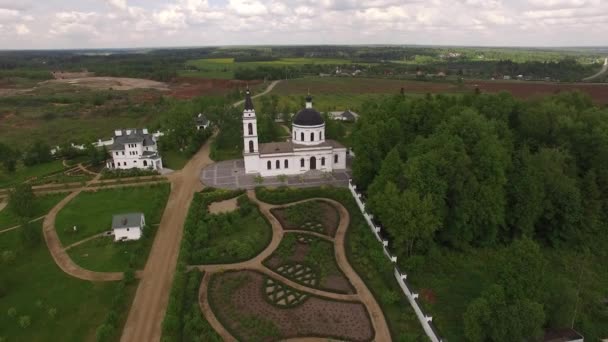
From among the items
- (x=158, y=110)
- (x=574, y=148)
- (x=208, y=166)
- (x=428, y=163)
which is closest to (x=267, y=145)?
(x=208, y=166)

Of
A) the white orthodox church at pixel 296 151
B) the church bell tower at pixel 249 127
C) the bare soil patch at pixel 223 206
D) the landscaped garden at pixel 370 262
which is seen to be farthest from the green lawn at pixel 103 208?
the white orthodox church at pixel 296 151

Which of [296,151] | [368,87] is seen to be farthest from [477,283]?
[368,87]

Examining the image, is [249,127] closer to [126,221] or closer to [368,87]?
[126,221]

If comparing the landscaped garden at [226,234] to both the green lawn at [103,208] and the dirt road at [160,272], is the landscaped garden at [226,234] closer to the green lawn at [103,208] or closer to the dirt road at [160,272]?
the dirt road at [160,272]

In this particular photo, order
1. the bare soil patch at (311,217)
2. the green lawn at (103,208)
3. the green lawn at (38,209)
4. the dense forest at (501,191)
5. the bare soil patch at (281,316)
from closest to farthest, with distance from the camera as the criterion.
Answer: the bare soil patch at (281,316)
the dense forest at (501,191)
the bare soil patch at (311,217)
the green lawn at (103,208)
the green lawn at (38,209)

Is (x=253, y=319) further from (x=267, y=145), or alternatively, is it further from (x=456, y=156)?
(x=267, y=145)

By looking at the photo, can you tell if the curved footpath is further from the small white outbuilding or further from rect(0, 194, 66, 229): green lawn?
rect(0, 194, 66, 229): green lawn

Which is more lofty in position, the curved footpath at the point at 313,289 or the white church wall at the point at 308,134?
the white church wall at the point at 308,134
